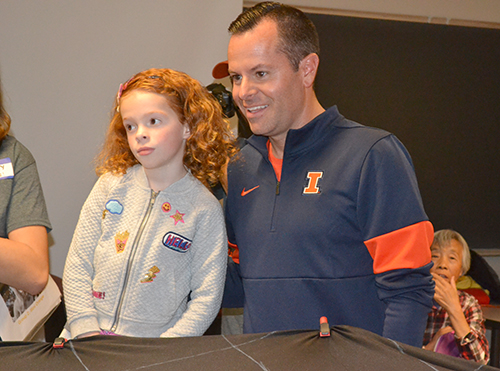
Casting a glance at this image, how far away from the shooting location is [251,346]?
119 centimetres

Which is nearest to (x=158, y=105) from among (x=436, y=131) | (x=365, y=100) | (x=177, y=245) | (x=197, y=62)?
(x=177, y=245)

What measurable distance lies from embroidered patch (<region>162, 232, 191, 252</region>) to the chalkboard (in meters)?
2.55

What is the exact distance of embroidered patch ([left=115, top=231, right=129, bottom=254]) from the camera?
1498mm

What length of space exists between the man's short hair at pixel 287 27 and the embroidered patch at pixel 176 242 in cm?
66

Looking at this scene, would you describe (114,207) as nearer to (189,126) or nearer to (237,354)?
(189,126)

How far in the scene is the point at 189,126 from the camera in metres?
1.62

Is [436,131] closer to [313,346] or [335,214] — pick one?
[335,214]

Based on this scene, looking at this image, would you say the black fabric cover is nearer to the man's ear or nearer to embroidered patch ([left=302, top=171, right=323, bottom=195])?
embroidered patch ([left=302, top=171, right=323, bottom=195])

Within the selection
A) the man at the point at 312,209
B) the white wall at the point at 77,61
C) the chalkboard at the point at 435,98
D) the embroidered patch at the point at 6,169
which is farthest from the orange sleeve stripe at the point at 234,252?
the chalkboard at the point at 435,98

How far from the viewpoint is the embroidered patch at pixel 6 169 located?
1633 millimetres

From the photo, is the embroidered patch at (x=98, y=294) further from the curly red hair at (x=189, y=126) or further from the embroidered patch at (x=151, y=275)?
the curly red hair at (x=189, y=126)

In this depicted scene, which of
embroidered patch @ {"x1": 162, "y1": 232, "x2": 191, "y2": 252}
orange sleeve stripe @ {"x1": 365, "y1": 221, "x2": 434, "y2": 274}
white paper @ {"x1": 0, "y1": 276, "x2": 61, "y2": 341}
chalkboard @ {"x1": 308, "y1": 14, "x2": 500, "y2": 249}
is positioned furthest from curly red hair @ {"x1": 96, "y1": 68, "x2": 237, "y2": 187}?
chalkboard @ {"x1": 308, "y1": 14, "x2": 500, "y2": 249}

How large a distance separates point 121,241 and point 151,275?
0.14m

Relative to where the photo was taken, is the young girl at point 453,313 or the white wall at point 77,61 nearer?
the young girl at point 453,313
